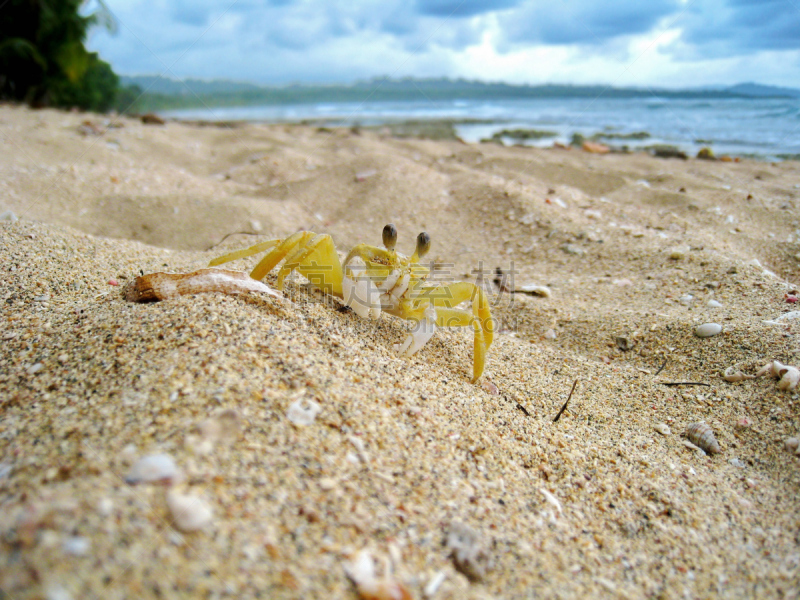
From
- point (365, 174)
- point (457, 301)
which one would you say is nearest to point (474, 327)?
point (457, 301)

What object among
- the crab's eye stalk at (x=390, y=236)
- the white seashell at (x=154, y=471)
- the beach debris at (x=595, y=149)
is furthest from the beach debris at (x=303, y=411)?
the beach debris at (x=595, y=149)

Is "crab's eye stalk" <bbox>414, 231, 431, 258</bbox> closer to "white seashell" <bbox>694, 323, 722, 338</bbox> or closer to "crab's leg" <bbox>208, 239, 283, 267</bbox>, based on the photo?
"crab's leg" <bbox>208, 239, 283, 267</bbox>

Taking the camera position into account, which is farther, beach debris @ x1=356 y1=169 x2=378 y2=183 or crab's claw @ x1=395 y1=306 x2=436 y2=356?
beach debris @ x1=356 y1=169 x2=378 y2=183

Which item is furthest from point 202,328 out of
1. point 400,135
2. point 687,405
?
point 400,135

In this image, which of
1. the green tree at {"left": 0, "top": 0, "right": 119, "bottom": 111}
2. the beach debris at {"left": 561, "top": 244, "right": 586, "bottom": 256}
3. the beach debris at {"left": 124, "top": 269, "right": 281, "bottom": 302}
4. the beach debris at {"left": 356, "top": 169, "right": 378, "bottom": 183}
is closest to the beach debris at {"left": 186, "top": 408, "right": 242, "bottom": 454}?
the beach debris at {"left": 124, "top": 269, "right": 281, "bottom": 302}

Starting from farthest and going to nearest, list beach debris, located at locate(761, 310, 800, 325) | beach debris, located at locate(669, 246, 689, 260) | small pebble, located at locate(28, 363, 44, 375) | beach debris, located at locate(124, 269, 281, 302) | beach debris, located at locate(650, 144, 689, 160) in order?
beach debris, located at locate(650, 144, 689, 160), beach debris, located at locate(669, 246, 689, 260), beach debris, located at locate(761, 310, 800, 325), beach debris, located at locate(124, 269, 281, 302), small pebble, located at locate(28, 363, 44, 375)

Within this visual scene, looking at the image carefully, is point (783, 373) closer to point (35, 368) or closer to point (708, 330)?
point (708, 330)

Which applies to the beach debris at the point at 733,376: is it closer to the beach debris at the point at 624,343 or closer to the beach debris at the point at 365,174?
the beach debris at the point at 624,343
